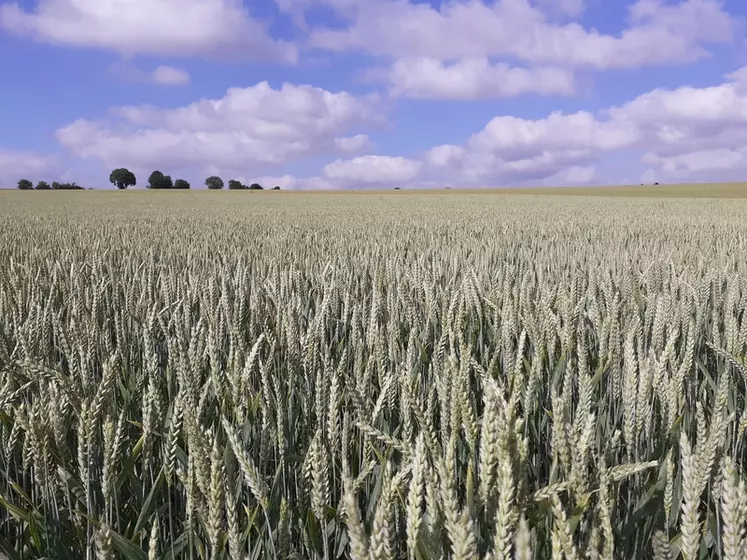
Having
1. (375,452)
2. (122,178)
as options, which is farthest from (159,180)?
(375,452)

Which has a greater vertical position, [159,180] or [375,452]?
[159,180]

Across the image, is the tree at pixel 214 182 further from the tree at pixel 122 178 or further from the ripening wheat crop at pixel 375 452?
the ripening wheat crop at pixel 375 452

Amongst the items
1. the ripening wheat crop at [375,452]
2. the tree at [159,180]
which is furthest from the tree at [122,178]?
the ripening wheat crop at [375,452]

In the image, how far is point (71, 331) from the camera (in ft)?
6.77

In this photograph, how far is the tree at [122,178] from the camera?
A: 7112 cm

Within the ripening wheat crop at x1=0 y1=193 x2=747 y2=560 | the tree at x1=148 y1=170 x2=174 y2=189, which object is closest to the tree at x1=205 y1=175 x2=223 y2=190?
the tree at x1=148 y1=170 x2=174 y2=189

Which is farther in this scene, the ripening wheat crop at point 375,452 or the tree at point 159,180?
the tree at point 159,180

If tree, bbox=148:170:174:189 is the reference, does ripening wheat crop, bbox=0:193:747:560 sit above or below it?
below

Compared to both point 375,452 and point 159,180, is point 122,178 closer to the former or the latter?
point 159,180

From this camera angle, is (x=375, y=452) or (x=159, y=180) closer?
(x=375, y=452)

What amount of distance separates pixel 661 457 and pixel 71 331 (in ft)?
5.95

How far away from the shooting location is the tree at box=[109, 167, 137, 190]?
7112 cm

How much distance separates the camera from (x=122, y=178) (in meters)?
71.1

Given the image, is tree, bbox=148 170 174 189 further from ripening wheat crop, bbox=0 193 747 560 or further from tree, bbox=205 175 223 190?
ripening wheat crop, bbox=0 193 747 560
